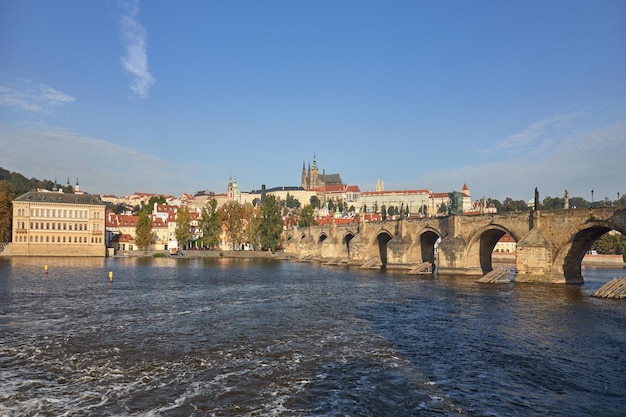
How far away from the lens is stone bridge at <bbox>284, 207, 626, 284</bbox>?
135ft

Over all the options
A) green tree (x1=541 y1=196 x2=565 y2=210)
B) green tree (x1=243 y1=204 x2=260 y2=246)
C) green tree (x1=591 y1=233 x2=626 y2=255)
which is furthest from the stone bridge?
green tree (x1=541 y1=196 x2=565 y2=210)

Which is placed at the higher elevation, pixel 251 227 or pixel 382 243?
pixel 251 227

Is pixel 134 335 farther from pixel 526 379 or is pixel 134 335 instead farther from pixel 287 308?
pixel 526 379

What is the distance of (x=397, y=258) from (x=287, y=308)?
1419 inches

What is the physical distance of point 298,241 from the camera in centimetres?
10575

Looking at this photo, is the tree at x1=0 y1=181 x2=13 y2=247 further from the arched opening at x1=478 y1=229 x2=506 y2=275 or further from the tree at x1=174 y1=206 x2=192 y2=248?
the arched opening at x1=478 y1=229 x2=506 y2=275

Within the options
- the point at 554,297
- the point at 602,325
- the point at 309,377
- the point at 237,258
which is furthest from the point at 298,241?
the point at 309,377

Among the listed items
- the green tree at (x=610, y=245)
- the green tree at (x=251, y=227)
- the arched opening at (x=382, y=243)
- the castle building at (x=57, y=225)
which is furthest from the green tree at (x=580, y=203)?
the castle building at (x=57, y=225)

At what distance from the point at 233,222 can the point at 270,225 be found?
8.18m

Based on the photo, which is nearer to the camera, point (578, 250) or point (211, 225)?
point (578, 250)

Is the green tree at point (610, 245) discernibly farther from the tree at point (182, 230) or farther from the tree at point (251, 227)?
the tree at point (182, 230)

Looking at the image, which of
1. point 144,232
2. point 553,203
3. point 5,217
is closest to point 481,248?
point 144,232

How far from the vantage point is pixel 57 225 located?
3789 inches

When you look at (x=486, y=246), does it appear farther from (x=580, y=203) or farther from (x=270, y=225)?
(x=580, y=203)
